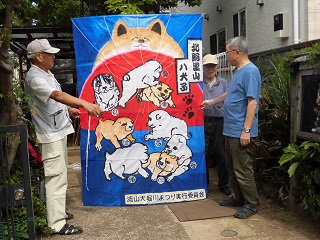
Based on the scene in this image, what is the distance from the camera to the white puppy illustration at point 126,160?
4.85 metres

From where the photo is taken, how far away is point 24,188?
3070 millimetres

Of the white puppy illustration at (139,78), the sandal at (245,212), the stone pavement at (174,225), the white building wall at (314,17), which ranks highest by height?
the white building wall at (314,17)

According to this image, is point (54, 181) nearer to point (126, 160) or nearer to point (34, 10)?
point (126, 160)

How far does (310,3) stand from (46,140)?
5485 mm

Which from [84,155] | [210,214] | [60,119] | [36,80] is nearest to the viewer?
[36,80]

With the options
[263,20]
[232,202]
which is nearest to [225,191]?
[232,202]

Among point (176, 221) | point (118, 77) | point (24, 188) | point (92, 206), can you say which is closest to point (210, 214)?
point (176, 221)

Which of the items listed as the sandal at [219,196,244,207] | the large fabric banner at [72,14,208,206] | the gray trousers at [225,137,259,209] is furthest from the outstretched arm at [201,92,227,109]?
the sandal at [219,196,244,207]

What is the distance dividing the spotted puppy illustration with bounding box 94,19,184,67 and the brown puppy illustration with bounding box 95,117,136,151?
713mm

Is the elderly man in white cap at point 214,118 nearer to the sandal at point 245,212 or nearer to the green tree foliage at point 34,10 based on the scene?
the sandal at point 245,212

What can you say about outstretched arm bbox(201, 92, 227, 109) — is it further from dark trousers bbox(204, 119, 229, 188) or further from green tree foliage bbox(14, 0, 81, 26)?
green tree foliage bbox(14, 0, 81, 26)

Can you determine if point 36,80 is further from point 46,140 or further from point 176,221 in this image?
point 176,221

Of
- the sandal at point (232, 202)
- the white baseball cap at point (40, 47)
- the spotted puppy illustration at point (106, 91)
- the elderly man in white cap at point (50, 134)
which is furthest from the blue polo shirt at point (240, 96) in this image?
the white baseball cap at point (40, 47)

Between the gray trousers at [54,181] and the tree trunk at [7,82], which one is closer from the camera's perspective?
the tree trunk at [7,82]
